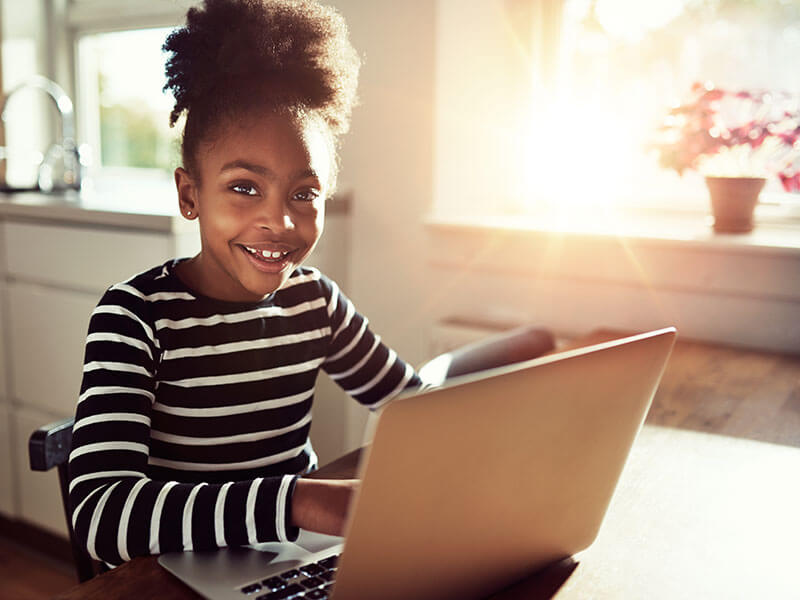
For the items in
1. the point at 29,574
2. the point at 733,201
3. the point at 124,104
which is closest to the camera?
the point at 733,201

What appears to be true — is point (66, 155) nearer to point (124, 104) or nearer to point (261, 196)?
point (124, 104)

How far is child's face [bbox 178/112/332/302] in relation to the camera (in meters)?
0.85

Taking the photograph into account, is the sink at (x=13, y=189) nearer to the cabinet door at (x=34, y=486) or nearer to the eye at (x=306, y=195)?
the cabinet door at (x=34, y=486)

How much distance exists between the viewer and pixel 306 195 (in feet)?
2.96

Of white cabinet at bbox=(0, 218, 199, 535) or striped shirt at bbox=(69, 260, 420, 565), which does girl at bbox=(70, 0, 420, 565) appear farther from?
white cabinet at bbox=(0, 218, 199, 535)

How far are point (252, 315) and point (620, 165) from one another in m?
1.25

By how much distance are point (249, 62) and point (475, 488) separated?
588 mm

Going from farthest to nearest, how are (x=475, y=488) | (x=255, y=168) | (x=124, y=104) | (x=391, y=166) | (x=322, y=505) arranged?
(x=124, y=104) → (x=391, y=166) → (x=255, y=168) → (x=322, y=505) → (x=475, y=488)

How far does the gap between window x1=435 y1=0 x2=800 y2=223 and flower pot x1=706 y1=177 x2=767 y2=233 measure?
0.19m

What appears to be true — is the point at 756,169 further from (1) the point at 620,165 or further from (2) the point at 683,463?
(2) the point at 683,463

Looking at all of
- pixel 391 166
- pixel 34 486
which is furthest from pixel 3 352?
pixel 391 166

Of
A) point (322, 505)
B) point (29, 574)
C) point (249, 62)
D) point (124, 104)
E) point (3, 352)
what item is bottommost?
point (29, 574)

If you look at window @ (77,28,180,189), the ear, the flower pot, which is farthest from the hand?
window @ (77,28,180,189)

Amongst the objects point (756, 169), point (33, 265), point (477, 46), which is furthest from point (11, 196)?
point (756, 169)
